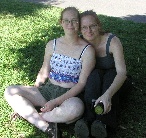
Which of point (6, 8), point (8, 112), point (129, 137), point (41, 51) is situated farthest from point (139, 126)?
point (6, 8)

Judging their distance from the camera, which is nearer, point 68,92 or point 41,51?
point 68,92

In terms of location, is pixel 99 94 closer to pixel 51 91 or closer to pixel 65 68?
pixel 65 68

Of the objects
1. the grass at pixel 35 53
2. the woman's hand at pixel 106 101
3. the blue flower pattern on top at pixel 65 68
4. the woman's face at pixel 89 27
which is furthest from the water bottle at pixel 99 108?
the woman's face at pixel 89 27

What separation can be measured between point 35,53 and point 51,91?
2.25 metres

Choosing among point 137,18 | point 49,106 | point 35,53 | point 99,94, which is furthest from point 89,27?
point 137,18

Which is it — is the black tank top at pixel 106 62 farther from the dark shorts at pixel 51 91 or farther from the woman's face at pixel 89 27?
the dark shorts at pixel 51 91

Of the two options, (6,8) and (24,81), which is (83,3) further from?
(24,81)

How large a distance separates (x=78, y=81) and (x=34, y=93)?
57 cm

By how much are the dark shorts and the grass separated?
1.33 feet

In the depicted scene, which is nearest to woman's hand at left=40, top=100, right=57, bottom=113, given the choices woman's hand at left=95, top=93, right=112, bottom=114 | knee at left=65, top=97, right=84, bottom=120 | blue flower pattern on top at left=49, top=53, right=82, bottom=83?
knee at left=65, top=97, right=84, bottom=120

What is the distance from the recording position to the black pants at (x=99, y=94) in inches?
138

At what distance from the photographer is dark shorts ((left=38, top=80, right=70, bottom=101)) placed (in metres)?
3.99

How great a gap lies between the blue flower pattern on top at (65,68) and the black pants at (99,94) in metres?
0.24

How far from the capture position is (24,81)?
16.7 ft
